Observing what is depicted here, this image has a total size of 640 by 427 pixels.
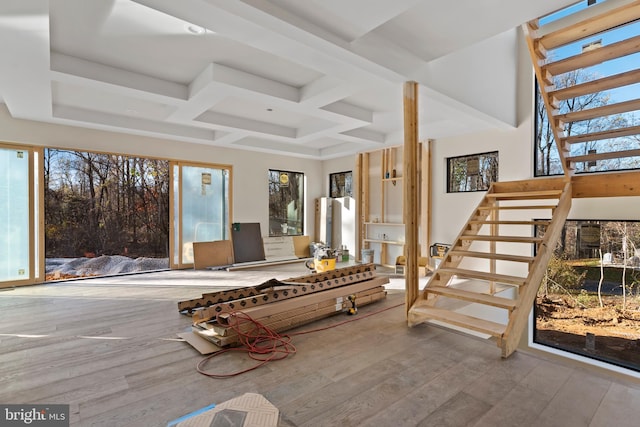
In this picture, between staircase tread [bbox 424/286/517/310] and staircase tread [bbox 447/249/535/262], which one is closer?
staircase tread [bbox 424/286/517/310]

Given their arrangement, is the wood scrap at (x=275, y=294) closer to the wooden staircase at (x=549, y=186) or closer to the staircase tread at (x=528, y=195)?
the wooden staircase at (x=549, y=186)

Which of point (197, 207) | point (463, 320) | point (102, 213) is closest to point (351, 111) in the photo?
point (463, 320)

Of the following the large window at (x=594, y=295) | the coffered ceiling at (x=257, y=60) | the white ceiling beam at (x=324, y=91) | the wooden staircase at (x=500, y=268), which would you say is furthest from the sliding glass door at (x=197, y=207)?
the large window at (x=594, y=295)

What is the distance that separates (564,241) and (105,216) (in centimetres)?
952

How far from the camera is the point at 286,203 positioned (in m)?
8.84

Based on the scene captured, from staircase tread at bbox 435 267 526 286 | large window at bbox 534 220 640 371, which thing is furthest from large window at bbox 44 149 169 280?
large window at bbox 534 220 640 371

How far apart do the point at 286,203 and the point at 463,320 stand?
6.35 meters

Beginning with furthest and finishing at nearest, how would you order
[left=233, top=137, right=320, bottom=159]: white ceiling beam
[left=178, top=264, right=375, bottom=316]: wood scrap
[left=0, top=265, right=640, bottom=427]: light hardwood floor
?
1. [left=233, top=137, right=320, bottom=159]: white ceiling beam
2. [left=178, top=264, right=375, bottom=316]: wood scrap
3. [left=0, top=265, right=640, bottom=427]: light hardwood floor

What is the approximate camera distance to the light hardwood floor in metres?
1.98

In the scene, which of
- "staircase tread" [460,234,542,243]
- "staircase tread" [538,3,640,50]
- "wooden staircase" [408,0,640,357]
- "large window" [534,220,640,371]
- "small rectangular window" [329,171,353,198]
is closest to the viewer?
"staircase tread" [538,3,640,50]

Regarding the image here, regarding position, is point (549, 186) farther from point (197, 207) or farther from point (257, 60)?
point (197, 207)

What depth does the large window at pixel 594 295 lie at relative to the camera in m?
4.57

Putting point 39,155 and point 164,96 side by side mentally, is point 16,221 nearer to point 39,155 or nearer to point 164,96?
point 39,155

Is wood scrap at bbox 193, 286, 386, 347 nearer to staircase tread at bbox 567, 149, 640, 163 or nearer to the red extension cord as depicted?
the red extension cord
